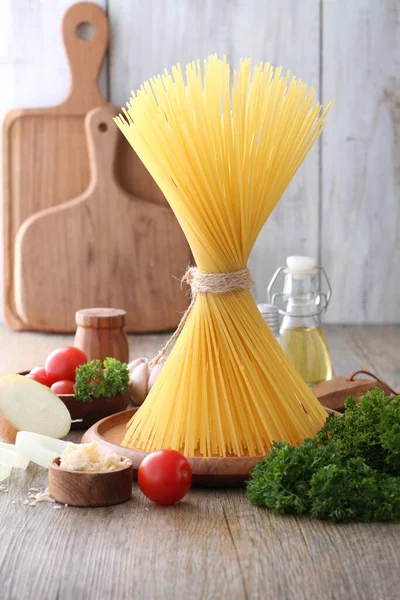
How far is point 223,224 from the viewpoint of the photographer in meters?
1.02

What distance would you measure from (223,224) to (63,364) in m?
0.42

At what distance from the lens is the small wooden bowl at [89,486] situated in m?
0.94

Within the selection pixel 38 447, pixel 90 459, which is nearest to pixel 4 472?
pixel 38 447

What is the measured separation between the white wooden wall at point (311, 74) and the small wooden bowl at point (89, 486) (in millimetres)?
1450

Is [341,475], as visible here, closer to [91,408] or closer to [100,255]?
[91,408]

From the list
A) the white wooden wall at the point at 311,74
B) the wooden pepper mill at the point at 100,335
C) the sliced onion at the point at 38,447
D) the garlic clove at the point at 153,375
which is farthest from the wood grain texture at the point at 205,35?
the sliced onion at the point at 38,447

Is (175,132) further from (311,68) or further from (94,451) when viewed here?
(311,68)

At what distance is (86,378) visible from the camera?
49.4 inches

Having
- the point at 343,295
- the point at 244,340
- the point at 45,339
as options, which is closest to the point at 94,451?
the point at 244,340

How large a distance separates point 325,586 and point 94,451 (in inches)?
11.8

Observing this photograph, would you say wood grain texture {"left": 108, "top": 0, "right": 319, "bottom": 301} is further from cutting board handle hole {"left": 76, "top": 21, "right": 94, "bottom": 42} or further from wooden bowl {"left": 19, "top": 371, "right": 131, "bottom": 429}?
wooden bowl {"left": 19, "top": 371, "right": 131, "bottom": 429}

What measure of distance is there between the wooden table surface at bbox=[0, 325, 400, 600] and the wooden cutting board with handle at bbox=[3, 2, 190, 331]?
1259 mm

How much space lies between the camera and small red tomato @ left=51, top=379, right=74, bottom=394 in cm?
129

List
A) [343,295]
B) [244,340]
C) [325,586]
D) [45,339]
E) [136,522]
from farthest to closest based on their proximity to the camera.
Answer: [343,295]
[45,339]
[244,340]
[136,522]
[325,586]
